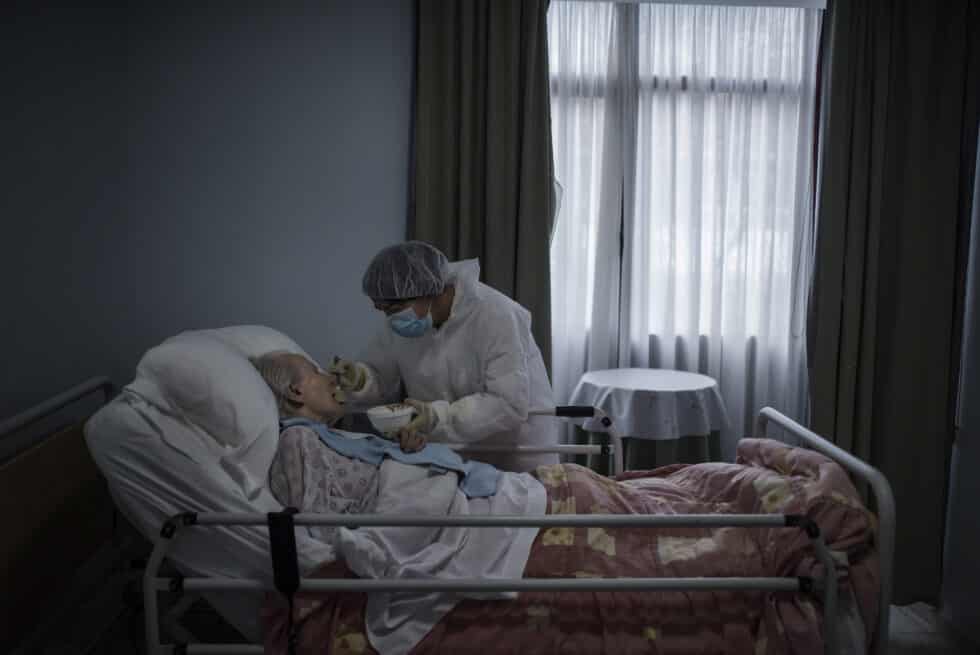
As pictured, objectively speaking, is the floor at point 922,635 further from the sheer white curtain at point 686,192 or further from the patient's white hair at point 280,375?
the patient's white hair at point 280,375

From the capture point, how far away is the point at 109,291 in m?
2.90

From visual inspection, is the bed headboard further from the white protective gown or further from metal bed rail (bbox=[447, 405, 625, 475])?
metal bed rail (bbox=[447, 405, 625, 475])

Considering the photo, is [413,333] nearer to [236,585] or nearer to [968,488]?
[236,585]

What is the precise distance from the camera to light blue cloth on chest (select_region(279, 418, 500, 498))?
191 centimetres

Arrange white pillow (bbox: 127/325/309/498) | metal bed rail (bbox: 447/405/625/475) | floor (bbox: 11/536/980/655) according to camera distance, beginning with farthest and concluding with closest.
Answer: metal bed rail (bbox: 447/405/625/475)
floor (bbox: 11/536/980/655)
white pillow (bbox: 127/325/309/498)

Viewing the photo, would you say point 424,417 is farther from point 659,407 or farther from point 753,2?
point 753,2

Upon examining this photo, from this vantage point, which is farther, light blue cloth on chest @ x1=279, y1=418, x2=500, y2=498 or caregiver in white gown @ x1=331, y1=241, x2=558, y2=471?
caregiver in white gown @ x1=331, y1=241, x2=558, y2=471

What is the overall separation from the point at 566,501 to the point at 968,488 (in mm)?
2178

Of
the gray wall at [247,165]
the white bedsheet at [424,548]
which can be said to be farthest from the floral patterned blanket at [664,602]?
the gray wall at [247,165]

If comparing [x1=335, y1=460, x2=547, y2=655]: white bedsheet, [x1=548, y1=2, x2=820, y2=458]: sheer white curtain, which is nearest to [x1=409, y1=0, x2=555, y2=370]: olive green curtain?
[x1=548, y1=2, x2=820, y2=458]: sheer white curtain

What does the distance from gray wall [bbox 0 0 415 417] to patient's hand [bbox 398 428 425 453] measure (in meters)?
1.32

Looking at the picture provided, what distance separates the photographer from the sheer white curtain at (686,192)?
3385 millimetres

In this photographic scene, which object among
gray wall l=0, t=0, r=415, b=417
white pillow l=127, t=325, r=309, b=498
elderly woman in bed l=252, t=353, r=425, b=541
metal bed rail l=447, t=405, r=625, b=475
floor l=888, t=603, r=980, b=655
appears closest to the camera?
white pillow l=127, t=325, r=309, b=498

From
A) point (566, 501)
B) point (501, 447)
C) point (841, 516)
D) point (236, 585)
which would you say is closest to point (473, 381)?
point (501, 447)
